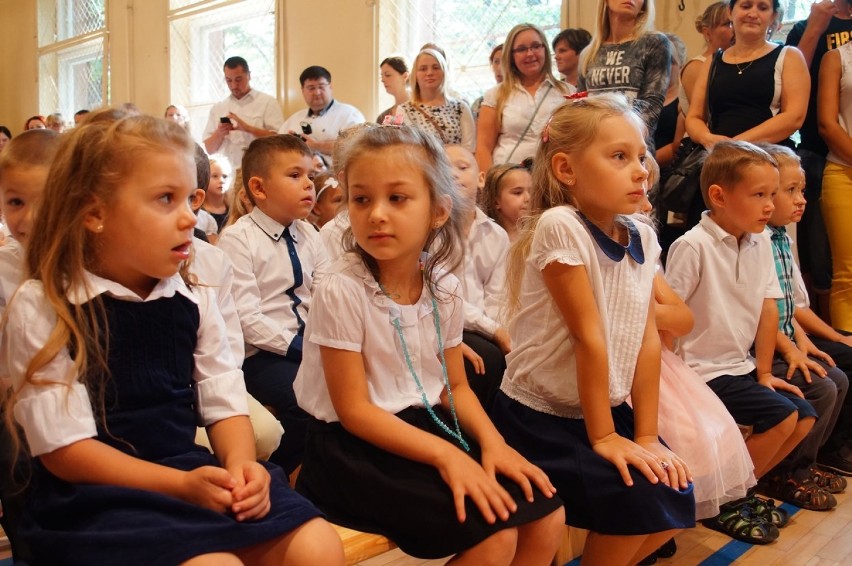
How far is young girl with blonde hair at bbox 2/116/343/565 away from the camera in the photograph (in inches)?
42.7

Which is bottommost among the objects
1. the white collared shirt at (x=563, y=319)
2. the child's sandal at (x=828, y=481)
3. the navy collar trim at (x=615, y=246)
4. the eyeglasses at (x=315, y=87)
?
the child's sandal at (x=828, y=481)

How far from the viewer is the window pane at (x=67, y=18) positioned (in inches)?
360

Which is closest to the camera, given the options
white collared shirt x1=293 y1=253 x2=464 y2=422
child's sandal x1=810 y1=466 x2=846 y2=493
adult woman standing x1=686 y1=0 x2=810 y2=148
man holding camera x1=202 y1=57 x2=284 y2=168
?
white collared shirt x1=293 y1=253 x2=464 y2=422

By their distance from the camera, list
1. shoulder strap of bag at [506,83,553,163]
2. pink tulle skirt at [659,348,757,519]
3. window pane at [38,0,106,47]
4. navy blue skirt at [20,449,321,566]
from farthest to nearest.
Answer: window pane at [38,0,106,47] → shoulder strap of bag at [506,83,553,163] → pink tulle skirt at [659,348,757,519] → navy blue skirt at [20,449,321,566]

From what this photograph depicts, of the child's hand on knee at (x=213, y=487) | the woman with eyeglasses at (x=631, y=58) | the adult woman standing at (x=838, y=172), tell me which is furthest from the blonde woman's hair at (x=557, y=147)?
the adult woman standing at (x=838, y=172)

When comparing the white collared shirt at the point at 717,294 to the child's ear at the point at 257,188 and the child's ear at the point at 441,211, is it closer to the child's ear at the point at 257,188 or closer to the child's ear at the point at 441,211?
the child's ear at the point at 441,211

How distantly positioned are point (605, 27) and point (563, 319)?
2163 millimetres

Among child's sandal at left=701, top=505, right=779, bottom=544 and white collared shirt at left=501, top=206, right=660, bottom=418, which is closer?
white collared shirt at left=501, top=206, right=660, bottom=418

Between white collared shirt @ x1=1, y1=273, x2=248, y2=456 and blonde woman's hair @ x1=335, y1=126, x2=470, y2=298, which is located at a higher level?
blonde woman's hair @ x1=335, y1=126, x2=470, y2=298

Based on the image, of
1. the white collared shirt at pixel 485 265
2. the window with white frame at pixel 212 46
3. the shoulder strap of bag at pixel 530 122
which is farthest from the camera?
the window with white frame at pixel 212 46

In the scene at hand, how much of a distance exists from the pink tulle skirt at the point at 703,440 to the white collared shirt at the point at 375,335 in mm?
640

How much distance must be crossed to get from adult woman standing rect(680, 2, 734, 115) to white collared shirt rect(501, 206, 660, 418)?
220 centimetres

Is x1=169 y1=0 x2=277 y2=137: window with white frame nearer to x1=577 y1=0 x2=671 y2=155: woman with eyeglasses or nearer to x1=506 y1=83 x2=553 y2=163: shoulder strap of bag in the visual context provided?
x1=506 y1=83 x2=553 y2=163: shoulder strap of bag

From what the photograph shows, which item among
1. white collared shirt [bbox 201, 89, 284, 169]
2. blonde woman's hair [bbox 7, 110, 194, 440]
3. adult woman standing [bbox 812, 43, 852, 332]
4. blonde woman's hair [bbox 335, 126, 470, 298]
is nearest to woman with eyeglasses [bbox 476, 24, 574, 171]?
adult woman standing [bbox 812, 43, 852, 332]
